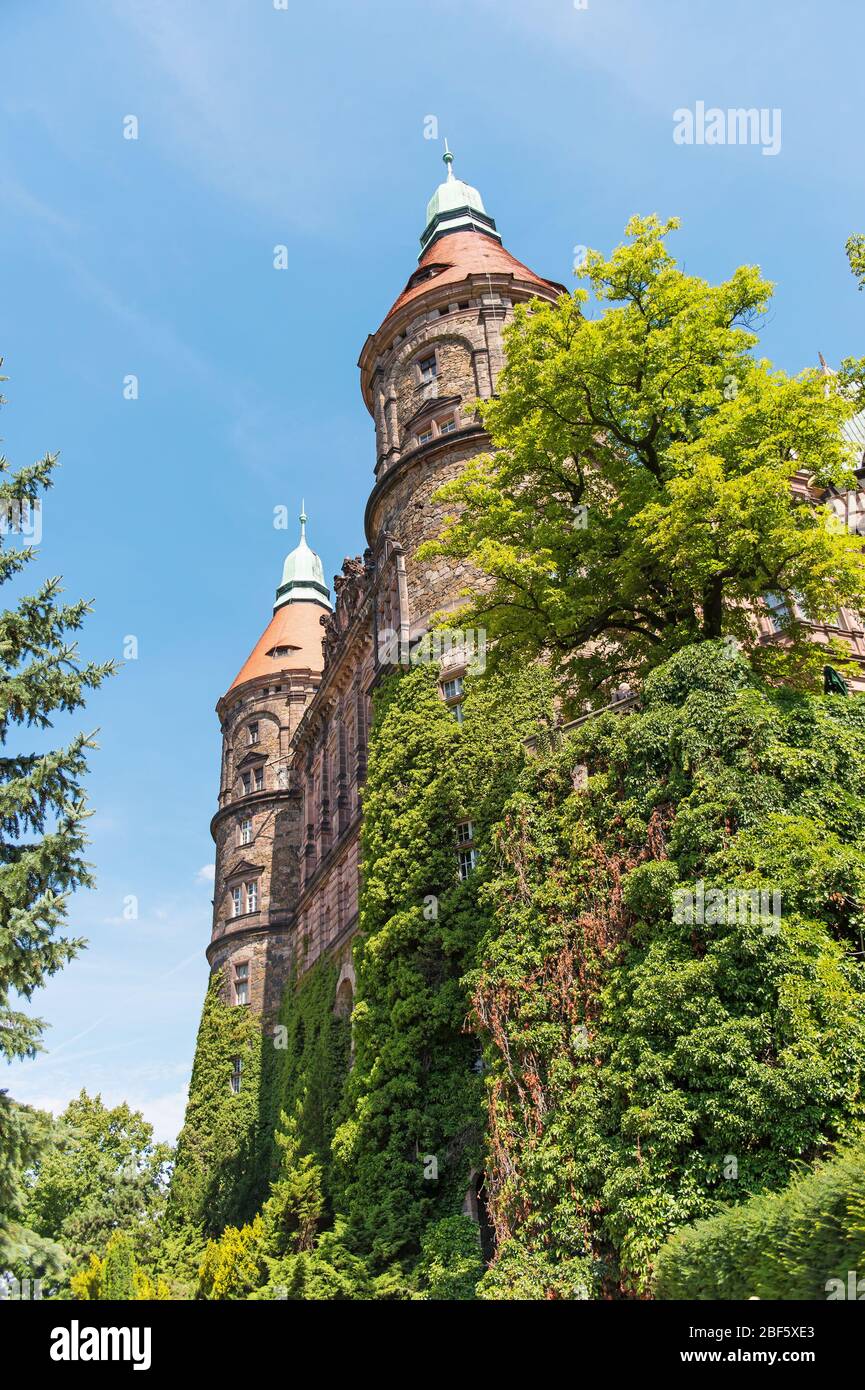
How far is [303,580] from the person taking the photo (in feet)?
173

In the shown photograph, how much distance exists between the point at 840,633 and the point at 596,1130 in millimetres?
16840

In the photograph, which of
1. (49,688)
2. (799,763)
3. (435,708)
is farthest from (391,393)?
(799,763)

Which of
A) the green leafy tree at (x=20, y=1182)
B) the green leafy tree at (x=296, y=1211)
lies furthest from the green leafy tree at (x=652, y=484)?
the green leafy tree at (x=296, y=1211)

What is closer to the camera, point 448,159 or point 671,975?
point 671,975

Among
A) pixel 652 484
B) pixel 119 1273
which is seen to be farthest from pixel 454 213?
pixel 119 1273

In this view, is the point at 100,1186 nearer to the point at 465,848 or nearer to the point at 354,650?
the point at 354,650

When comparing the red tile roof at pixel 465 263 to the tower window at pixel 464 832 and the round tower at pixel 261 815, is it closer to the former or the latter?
the tower window at pixel 464 832

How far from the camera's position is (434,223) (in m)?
36.8

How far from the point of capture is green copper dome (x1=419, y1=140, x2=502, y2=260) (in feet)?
117

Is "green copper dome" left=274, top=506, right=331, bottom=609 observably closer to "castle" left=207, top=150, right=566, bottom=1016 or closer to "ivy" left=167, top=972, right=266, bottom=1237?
"castle" left=207, top=150, right=566, bottom=1016

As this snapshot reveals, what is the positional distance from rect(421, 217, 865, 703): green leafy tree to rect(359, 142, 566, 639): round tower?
5.53 meters

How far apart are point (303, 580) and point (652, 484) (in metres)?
38.3

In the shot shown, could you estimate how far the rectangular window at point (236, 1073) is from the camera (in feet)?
116
